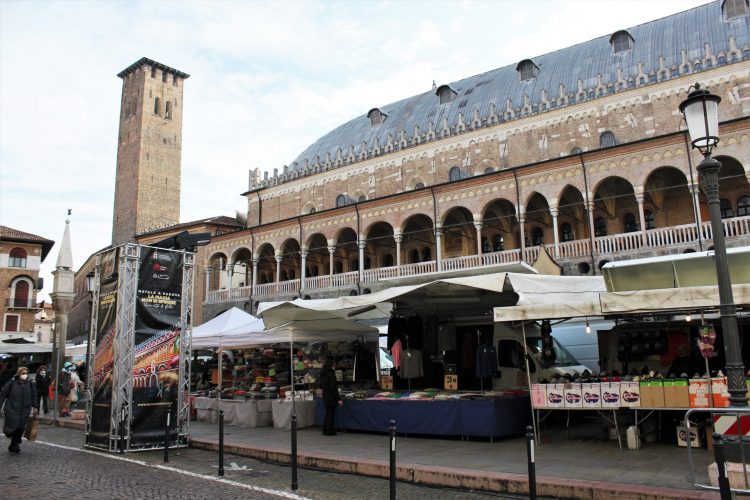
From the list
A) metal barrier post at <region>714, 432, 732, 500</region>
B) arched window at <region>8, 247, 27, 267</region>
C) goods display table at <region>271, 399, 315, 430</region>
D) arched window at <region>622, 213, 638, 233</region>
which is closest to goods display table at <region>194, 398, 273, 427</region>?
goods display table at <region>271, 399, 315, 430</region>

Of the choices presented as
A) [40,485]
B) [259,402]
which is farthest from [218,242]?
[40,485]

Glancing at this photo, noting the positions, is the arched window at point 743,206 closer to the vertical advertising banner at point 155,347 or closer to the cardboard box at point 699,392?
the cardboard box at point 699,392

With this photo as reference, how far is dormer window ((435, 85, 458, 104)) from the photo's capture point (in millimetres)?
36406

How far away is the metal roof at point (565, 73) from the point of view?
1099 inches

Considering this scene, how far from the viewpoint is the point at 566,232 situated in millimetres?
28594

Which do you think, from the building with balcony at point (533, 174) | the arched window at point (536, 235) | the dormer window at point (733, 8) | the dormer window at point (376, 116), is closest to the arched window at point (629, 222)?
the building with balcony at point (533, 174)

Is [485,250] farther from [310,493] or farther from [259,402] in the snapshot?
[310,493]

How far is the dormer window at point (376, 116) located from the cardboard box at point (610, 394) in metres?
33.2

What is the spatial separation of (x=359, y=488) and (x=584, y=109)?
25.9 metres

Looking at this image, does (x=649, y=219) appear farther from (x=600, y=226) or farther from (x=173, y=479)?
(x=173, y=479)

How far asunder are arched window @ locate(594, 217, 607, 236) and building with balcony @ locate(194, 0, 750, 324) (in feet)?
0.39

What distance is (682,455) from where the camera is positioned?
763 cm

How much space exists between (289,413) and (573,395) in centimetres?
610

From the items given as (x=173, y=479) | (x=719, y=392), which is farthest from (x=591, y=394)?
(x=173, y=479)
